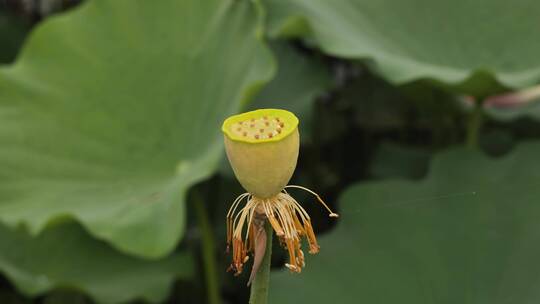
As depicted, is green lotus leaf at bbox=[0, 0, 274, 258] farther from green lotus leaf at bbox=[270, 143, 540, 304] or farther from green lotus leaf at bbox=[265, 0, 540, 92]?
green lotus leaf at bbox=[270, 143, 540, 304]

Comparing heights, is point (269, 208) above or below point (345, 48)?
above

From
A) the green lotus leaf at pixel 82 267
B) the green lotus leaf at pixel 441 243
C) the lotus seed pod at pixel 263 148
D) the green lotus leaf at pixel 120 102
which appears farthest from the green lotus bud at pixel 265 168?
the green lotus leaf at pixel 82 267

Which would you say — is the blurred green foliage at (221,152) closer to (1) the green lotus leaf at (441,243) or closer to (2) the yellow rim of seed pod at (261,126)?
(1) the green lotus leaf at (441,243)

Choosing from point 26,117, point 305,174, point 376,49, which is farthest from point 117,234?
point 305,174

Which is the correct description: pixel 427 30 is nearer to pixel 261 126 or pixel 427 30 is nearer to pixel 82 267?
pixel 82 267

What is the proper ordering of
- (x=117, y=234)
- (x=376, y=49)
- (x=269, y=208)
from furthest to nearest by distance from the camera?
(x=376, y=49) < (x=117, y=234) < (x=269, y=208)

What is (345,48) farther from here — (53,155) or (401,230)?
(53,155)

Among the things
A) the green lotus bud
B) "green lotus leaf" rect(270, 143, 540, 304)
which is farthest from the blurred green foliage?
the green lotus bud

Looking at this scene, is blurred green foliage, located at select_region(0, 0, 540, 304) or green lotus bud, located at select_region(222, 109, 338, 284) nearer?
green lotus bud, located at select_region(222, 109, 338, 284)
